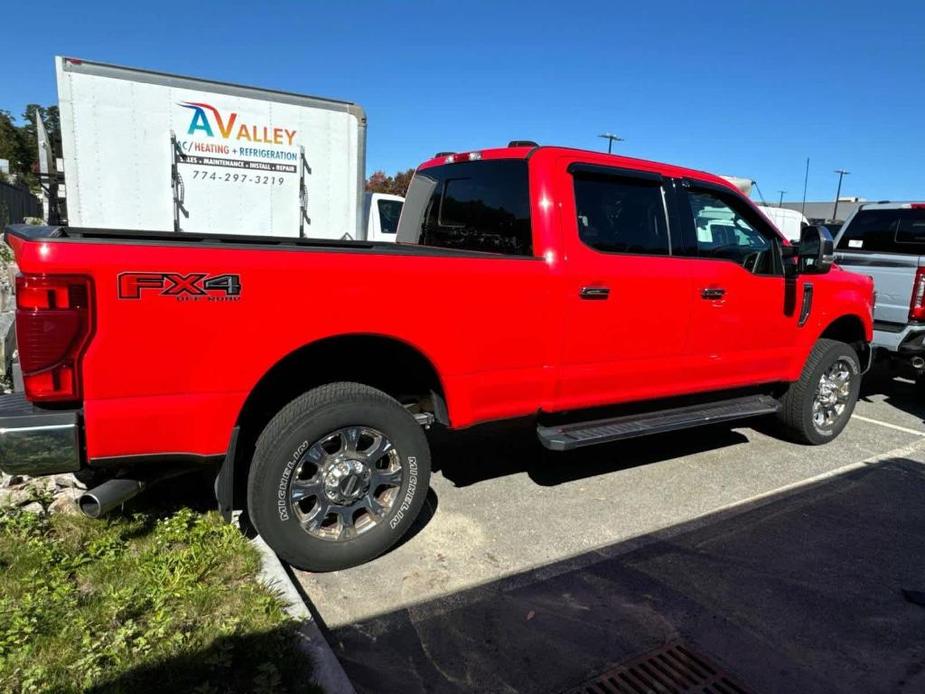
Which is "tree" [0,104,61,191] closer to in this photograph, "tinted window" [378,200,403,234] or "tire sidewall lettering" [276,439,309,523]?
"tinted window" [378,200,403,234]

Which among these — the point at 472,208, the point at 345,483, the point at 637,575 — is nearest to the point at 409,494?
the point at 345,483

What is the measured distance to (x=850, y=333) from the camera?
5949 millimetres

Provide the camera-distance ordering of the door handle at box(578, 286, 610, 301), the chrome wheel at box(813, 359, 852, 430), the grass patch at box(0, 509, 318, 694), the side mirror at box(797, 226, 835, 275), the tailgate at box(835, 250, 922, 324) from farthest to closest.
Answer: the tailgate at box(835, 250, 922, 324) < the chrome wheel at box(813, 359, 852, 430) < the side mirror at box(797, 226, 835, 275) < the door handle at box(578, 286, 610, 301) < the grass patch at box(0, 509, 318, 694)

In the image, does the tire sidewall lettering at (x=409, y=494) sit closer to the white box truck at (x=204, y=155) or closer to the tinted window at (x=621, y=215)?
the tinted window at (x=621, y=215)

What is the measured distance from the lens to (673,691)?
105 inches

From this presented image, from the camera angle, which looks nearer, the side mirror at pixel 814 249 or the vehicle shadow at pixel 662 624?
the vehicle shadow at pixel 662 624

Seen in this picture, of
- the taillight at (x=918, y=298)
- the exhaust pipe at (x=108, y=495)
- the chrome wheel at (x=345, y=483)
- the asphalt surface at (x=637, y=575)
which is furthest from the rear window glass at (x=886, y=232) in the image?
the exhaust pipe at (x=108, y=495)

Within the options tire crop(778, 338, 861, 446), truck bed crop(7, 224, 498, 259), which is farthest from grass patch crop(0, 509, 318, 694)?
tire crop(778, 338, 861, 446)

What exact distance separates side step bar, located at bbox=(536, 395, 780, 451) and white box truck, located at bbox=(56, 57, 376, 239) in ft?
20.9

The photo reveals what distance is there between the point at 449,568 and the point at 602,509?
1278 millimetres

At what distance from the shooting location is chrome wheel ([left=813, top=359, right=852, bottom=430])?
571 centimetres

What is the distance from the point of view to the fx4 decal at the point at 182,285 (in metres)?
2.67

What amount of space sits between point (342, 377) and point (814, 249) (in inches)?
139

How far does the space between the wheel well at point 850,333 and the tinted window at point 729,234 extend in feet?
4.27
